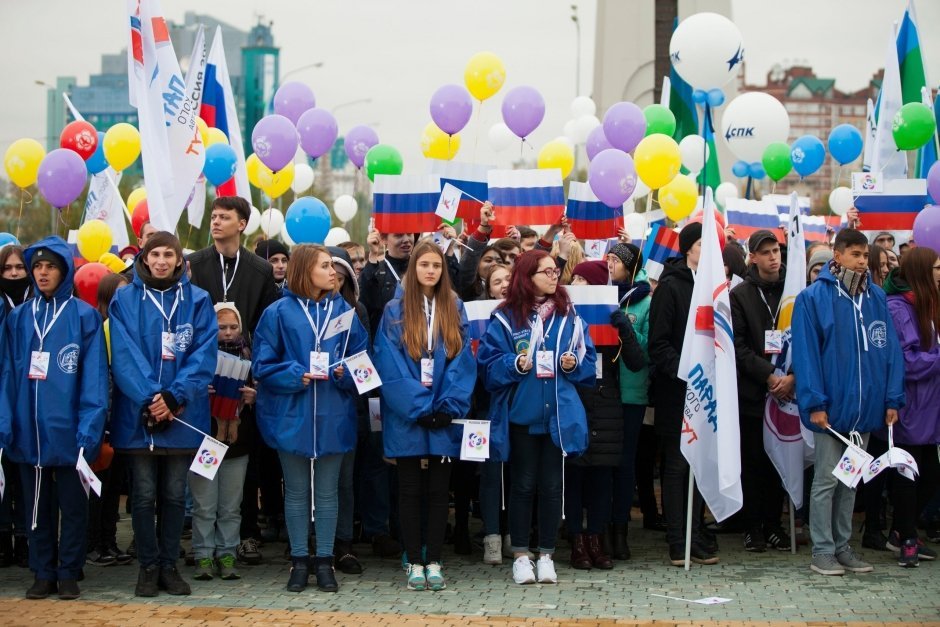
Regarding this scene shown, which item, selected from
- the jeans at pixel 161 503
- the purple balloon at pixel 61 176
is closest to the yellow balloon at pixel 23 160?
the purple balloon at pixel 61 176

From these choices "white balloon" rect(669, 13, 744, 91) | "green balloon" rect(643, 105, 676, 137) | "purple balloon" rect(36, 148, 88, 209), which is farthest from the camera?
"green balloon" rect(643, 105, 676, 137)

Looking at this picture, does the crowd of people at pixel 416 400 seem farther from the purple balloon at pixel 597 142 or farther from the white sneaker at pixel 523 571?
the purple balloon at pixel 597 142

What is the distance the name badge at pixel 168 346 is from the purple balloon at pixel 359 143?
6.00 metres

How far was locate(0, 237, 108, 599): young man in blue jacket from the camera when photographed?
7.39 m

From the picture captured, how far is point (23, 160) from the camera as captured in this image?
1288 centimetres

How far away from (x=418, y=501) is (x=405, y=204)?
2.55 meters

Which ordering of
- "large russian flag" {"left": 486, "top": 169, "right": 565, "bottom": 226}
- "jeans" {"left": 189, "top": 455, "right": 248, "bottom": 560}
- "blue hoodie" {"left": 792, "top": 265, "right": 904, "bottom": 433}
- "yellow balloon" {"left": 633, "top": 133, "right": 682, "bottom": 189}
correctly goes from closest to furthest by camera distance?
"jeans" {"left": 189, "top": 455, "right": 248, "bottom": 560} < "blue hoodie" {"left": 792, "top": 265, "right": 904, "bottom": 433} < "large russian flag" {"left": 486, "top": 169, "right": 565, "bottom": 226} < "yellow balloon" {"left": 633, "top": 133, "right": 682, "bottom": 189}

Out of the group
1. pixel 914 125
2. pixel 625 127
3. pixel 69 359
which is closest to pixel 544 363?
pixel 69 359

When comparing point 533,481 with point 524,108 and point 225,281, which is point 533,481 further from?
point 524,108

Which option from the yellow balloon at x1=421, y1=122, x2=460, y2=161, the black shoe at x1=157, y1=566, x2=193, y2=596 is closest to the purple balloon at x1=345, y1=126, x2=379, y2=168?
the yellow balloon at x1=421, y1=122, x2=460, y2=161

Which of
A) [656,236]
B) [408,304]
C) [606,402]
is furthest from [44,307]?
[656,236]

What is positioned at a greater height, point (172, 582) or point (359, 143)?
point (359, 143)

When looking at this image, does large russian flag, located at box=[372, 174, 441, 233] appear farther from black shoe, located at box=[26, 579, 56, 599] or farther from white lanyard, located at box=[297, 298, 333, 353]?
black shoe, located at box=[26, 579, 56, 599]

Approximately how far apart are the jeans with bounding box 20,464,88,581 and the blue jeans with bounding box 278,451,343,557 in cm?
123
